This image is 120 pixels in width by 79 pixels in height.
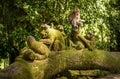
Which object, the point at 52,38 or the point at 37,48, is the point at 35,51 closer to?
the point at 37,48

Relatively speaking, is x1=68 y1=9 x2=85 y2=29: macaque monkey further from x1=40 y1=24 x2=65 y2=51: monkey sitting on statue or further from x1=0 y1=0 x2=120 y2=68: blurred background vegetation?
x1=0 y1=0 x2=120 y2=68: blurred background vegetation

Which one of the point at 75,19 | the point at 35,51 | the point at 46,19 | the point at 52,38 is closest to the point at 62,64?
the point at 52,38

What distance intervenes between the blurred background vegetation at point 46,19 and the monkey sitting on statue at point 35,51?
15.1 ft

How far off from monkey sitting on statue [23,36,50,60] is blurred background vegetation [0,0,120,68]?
15.1ft

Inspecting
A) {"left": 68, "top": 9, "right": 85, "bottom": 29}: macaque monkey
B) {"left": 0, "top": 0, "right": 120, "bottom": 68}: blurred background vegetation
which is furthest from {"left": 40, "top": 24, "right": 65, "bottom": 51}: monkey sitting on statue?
{"left": 0, "top": 0, "right": 120, "bottom": 68}: blurred background vegetation

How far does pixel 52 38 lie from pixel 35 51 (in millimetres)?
725

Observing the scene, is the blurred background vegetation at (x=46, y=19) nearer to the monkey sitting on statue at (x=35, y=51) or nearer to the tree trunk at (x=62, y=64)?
the tree trunk at (x=62, y=64)

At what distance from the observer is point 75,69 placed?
9.91 meters

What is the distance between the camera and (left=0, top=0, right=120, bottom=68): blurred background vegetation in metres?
14.4

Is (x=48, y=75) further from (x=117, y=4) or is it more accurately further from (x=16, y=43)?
(x=117, y=4)

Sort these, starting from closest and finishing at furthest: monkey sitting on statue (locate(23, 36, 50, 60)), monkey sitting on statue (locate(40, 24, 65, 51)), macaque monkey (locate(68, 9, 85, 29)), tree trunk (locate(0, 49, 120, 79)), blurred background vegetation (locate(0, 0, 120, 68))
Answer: tree trunk (locate(0, 49, 120, 79)), monkey sitting on statue (locate(23, 36, 50, 60)), monkey sitting on statue (locate(40, 24, 65, 51)), macaque monkey (locate(68, 9, 85, 29)), blurred background vegetation (locate(0, 0, 120, 68))

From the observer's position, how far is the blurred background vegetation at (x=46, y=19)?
47.1 feet

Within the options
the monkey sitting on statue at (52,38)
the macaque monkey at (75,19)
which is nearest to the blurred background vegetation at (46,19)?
the macaque monkey at (75,19)

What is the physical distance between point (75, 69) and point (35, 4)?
563cm
